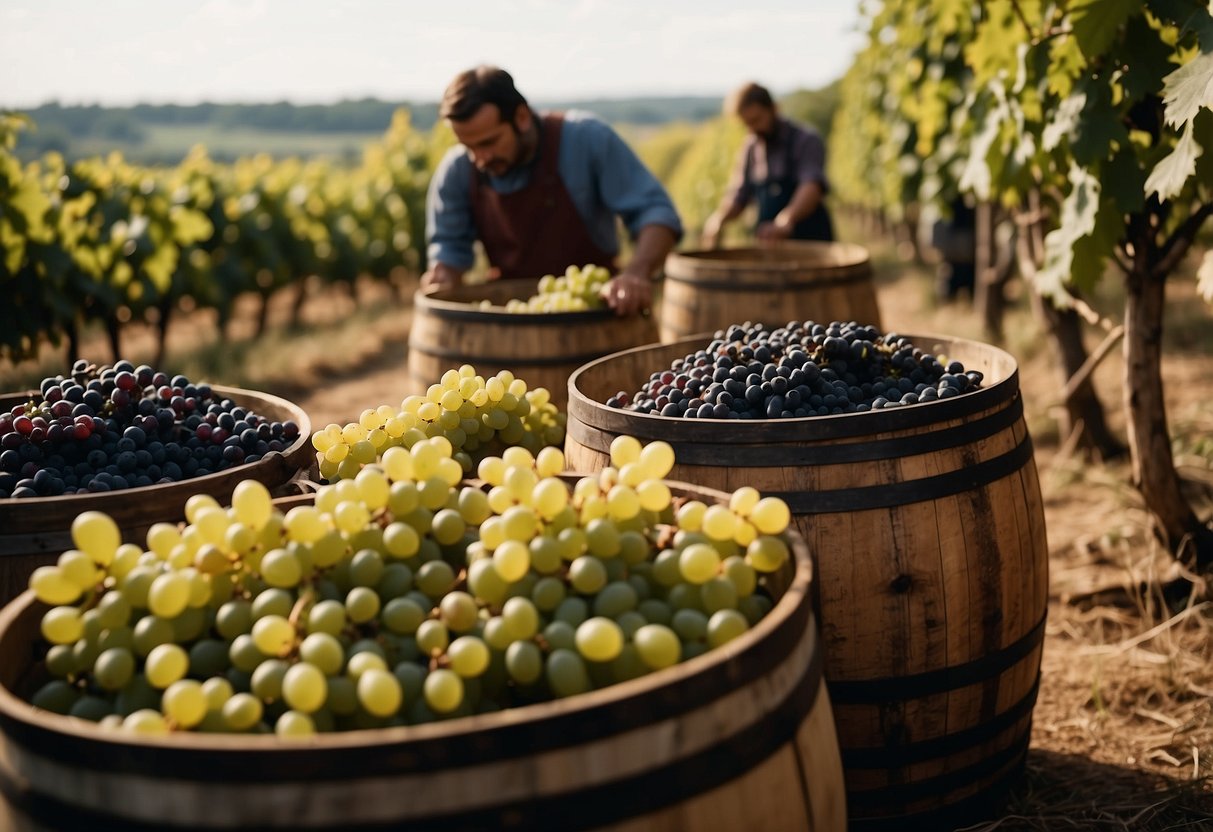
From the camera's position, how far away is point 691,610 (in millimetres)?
1578

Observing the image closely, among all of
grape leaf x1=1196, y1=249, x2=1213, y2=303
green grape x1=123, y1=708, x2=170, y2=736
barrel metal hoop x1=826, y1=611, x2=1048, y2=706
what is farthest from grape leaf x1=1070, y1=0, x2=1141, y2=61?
green grape x1=123, y1=708, x2=170, y2=736

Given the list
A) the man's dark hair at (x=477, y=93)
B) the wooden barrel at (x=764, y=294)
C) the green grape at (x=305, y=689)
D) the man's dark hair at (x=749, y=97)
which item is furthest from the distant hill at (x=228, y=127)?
the green grape at (x=305, y=689)

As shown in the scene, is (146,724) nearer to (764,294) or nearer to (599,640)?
(599,640)

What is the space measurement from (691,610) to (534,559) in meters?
0.24

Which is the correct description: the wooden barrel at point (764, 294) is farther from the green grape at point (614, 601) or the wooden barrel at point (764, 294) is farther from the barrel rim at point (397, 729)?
the barrel rim at point (397, 729)

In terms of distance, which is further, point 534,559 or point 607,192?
point 607,192

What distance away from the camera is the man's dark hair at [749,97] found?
6.97 meters

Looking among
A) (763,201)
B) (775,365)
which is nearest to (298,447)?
(775,365)

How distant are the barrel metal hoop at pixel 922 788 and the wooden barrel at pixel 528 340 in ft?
5.30

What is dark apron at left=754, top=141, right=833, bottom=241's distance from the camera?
285 inches

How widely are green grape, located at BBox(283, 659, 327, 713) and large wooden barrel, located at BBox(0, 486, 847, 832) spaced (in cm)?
8

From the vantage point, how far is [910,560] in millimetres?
2244

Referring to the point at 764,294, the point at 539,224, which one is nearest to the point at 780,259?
the point at 764,294

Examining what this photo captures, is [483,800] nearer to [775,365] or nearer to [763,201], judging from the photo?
[775,365]
